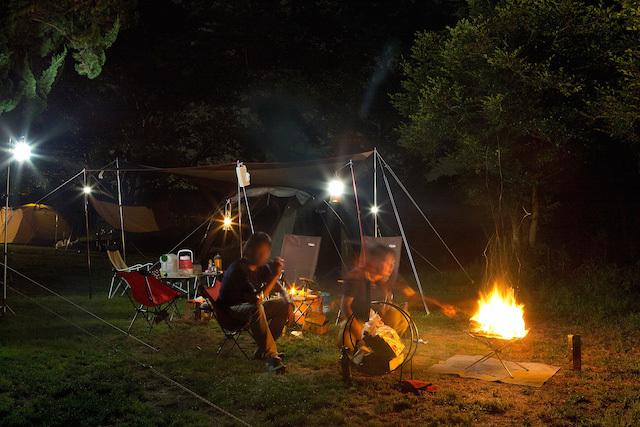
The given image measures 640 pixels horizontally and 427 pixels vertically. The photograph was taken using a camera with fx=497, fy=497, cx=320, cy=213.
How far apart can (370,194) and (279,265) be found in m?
10.3

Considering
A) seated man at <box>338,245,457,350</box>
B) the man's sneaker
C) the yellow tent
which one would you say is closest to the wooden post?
seated man at <box>338,245,457,350</box>

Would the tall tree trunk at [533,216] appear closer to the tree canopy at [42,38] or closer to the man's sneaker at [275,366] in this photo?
the man's sneaker at [275,366]

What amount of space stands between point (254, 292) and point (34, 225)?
1507 cm

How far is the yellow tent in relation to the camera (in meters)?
15.9

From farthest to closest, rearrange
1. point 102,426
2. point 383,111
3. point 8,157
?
point 383,111 → point 8,157 → point 102,426

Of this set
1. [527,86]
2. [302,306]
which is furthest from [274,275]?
[527,86]

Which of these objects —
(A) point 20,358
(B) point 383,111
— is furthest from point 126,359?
(B) point 383,111

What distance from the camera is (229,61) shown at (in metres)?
16.5

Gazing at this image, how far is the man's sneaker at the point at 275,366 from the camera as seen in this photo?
13.6 feet

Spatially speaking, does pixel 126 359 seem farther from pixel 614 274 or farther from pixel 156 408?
pixel 614 274

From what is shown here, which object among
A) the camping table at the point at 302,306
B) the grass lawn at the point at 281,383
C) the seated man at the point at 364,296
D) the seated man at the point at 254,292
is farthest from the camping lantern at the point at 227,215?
the seated man at the point at 364,296

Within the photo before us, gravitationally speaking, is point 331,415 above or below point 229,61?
below

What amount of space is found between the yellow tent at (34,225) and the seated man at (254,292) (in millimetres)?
13575

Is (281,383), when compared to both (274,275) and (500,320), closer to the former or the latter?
(274,275)
